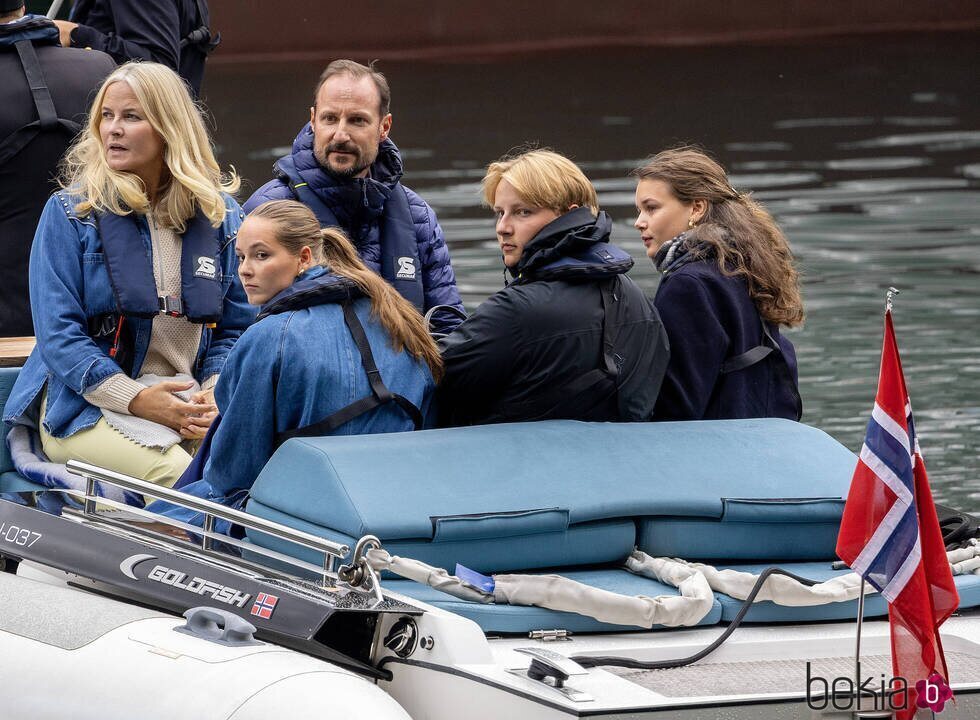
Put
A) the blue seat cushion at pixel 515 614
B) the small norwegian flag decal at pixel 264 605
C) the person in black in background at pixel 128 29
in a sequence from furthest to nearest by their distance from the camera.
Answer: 1. the person in black in background at pixel 128 29
2. the blue seat cushion at pixel 515 614
3. the small norwegian flag decal at pixel 264 605

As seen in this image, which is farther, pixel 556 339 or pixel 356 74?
pixel 356 74

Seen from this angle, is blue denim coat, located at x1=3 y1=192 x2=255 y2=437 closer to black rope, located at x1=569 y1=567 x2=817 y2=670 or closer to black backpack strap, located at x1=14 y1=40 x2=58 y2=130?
black backpack strap, located at x1=14 y1=40 x2=58 y2=130

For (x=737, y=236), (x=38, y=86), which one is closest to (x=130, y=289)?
(x=38, y=86)

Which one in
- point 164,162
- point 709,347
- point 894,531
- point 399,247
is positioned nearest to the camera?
point 894,531

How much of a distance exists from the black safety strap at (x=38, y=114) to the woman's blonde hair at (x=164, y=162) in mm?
593

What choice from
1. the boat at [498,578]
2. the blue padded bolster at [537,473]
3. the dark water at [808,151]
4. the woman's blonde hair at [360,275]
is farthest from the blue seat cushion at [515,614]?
the dark water at [808,151]

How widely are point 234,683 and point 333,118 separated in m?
2.04

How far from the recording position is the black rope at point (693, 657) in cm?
271

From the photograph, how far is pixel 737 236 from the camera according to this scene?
372 cm

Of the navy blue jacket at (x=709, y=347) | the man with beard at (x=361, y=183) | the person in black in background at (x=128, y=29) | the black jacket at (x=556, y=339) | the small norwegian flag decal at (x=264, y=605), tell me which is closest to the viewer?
the small norwegian flag decal at (x=264, y=605)

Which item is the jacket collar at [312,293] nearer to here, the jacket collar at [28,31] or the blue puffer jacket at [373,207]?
the blue puffer jacket at [373,207]

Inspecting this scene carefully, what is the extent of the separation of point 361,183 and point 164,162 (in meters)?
0.61

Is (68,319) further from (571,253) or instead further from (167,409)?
(571,253)

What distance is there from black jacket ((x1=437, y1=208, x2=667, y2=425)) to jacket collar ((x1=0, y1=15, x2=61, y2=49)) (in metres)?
1.82
